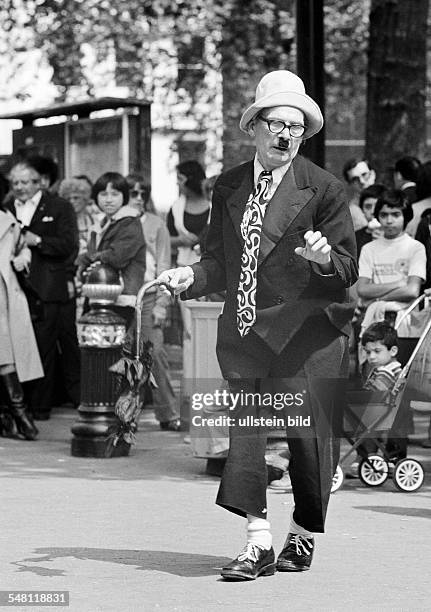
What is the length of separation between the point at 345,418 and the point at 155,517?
1.64m

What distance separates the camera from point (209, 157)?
29.4 metres

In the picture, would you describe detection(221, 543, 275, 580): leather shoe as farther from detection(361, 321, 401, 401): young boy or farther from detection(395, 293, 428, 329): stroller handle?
detection(395, 293, 428, 329): stroller handle

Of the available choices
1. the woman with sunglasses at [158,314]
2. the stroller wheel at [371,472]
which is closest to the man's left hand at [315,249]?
the stroller wheel at [371,472]

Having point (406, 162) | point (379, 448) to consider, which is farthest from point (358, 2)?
point (379, 448)

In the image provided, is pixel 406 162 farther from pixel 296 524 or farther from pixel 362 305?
pixel 296 524

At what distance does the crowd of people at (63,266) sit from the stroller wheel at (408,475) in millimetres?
2747

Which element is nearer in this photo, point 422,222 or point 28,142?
point 422,222

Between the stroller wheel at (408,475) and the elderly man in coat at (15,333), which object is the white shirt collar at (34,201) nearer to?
the elderly man in coat at (15,333)

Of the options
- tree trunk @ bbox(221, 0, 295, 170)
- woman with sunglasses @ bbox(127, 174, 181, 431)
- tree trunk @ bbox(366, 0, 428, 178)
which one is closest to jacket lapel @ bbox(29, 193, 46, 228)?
woman with sunglasses @ bbox(127, 174, 181, 431)

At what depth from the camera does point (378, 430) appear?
9039mm

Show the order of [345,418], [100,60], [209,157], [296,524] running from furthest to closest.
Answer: [209,157] → [100,60] → [345,418] → [296,524]

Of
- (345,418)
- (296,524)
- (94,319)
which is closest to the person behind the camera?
(296,524)

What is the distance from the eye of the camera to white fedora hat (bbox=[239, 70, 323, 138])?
6.25 metres

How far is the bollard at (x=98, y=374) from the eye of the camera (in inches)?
407
